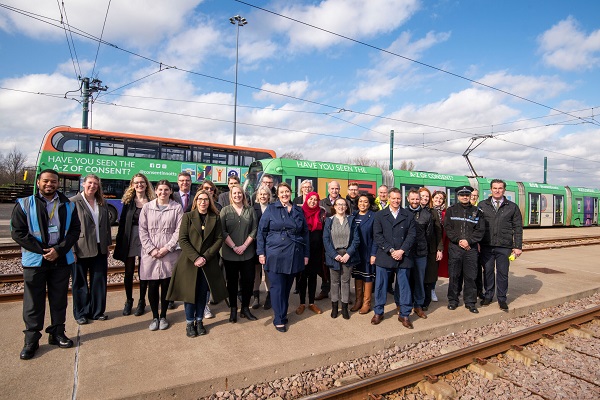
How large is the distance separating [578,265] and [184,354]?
36.3ft

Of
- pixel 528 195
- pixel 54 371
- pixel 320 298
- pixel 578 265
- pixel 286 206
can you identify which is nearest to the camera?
pixel 54 371

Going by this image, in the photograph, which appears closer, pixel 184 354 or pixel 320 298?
pixel 184 354

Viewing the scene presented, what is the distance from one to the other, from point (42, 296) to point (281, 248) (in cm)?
261

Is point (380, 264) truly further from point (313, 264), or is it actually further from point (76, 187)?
point (76, 187)

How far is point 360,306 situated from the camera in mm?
5441

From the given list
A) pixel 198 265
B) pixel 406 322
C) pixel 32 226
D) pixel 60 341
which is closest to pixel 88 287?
pixel 60 341

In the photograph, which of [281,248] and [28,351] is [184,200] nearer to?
[281,248]

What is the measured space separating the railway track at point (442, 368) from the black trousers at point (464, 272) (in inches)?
38.8

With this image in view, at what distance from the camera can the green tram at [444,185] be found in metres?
14.3

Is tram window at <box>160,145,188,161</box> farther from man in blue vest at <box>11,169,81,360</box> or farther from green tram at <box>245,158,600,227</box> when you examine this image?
man in blue vest at <box>11,169,81,360</box>

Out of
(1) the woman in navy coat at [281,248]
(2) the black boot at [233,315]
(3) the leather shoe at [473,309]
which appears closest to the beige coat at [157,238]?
(2) the black boot at [233,315]

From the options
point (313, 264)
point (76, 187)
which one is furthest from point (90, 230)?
point (76, 187)

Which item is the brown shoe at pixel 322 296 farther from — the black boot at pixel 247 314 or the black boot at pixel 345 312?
the black boot at pixel 247 314

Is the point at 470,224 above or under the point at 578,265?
above
